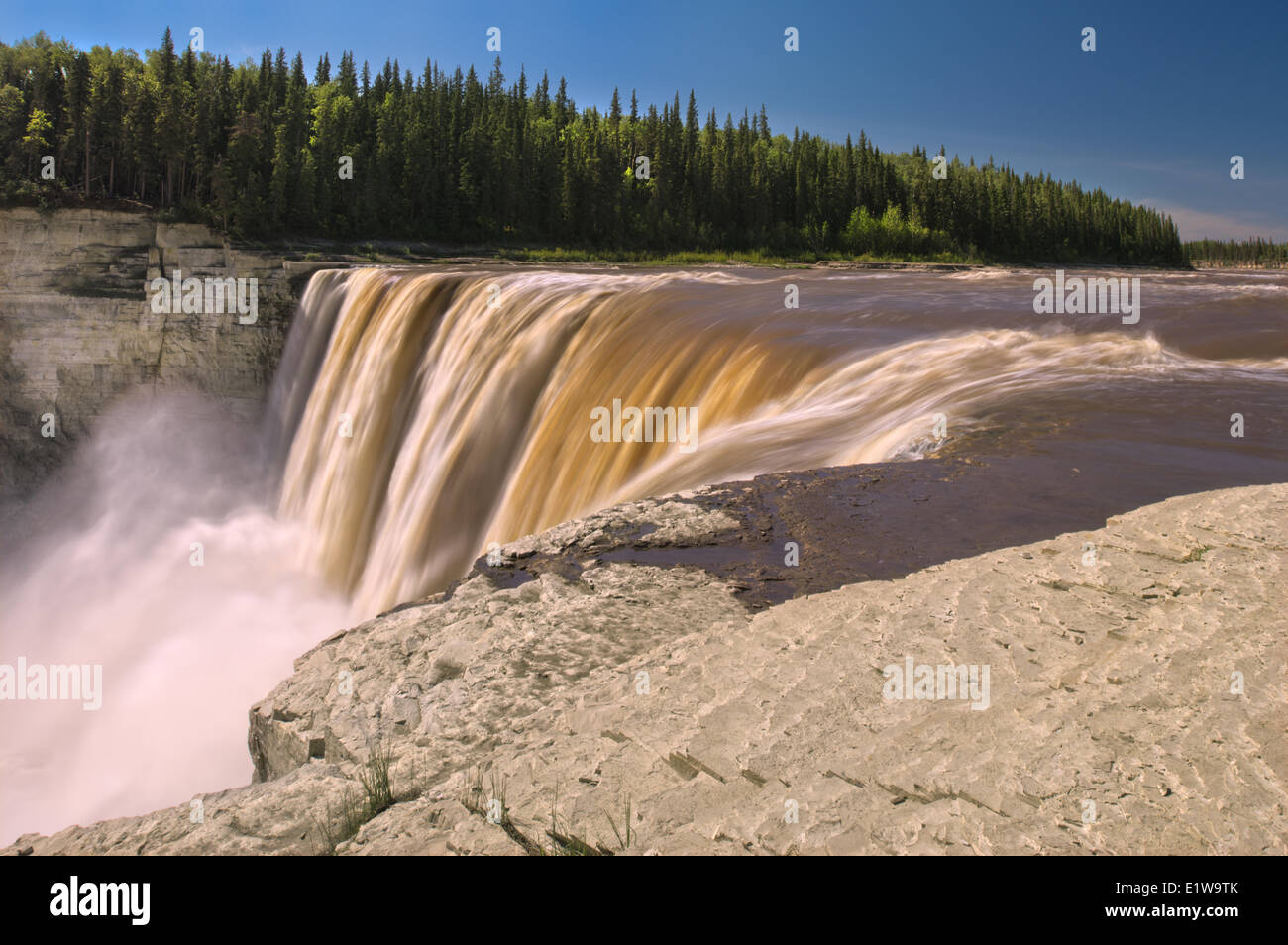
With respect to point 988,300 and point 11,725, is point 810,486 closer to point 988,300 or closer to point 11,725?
point 988,300

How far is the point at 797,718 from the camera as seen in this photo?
312 cm

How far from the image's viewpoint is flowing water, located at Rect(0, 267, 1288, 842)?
7.80 metres

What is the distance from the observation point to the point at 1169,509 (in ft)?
16.8

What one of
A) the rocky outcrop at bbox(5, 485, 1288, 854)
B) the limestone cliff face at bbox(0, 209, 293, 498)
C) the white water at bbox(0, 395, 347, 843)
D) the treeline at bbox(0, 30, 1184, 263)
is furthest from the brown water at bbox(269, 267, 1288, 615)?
the treeline at bbox(0, 30, 1184, 263)

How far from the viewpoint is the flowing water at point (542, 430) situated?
307 inches

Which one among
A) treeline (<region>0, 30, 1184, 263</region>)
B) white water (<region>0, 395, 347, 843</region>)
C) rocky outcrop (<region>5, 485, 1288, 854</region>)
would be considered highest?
treeline (<region>0, 30, 1184, 263</region>)

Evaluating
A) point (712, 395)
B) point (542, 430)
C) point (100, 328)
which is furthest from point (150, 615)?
point (100, 328)

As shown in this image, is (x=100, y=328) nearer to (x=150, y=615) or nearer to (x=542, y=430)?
(x=150, y=615)

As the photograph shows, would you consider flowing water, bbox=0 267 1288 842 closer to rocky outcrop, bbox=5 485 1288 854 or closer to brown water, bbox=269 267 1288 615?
brown water, bbox=269 267 1288 615

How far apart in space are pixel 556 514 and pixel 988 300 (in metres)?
10.2

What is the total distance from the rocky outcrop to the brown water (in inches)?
88.4

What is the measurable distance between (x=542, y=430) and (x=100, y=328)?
2665 cm

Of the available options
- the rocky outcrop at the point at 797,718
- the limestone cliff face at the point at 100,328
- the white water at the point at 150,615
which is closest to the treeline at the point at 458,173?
the limestone cliff face at the point at 100,328
